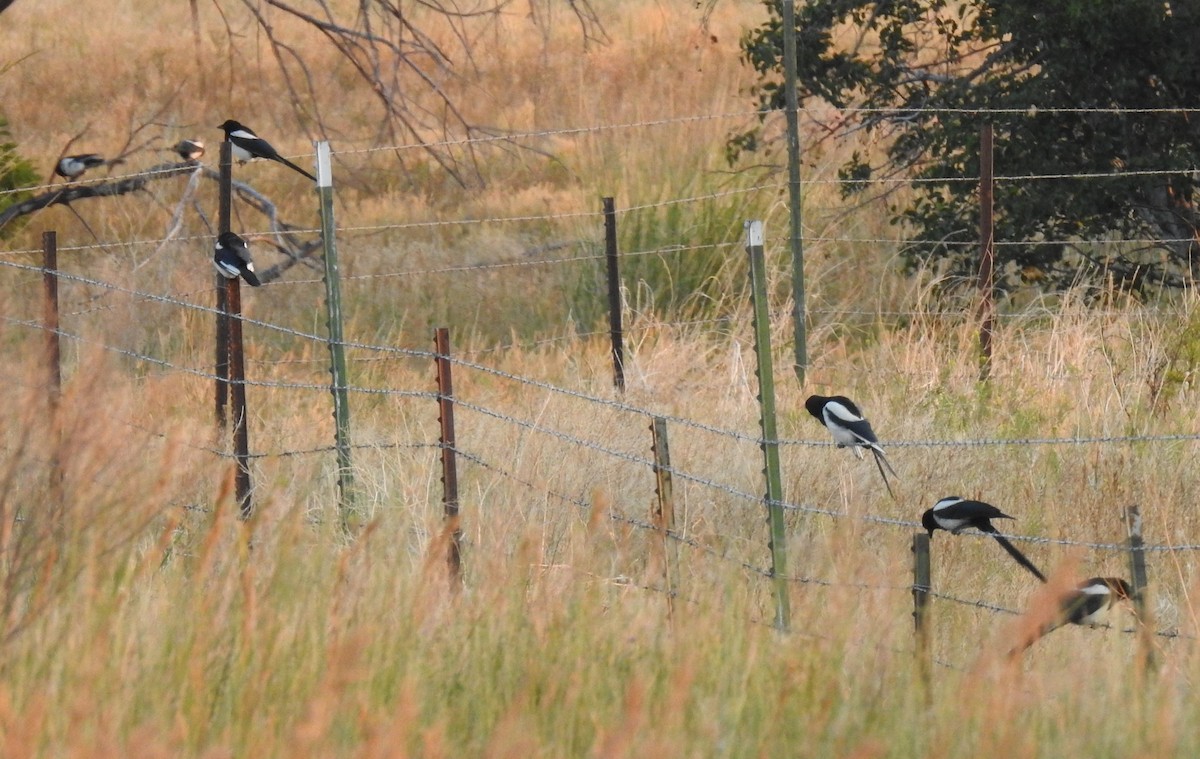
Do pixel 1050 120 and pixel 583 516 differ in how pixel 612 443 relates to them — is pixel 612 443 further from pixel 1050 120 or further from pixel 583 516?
pixel 1050 120

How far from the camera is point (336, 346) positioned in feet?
18.5

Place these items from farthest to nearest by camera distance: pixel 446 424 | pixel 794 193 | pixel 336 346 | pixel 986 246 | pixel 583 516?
pixel 794 193 → pixel 986 246 → pixel 583 516 → pixel 336 346 → pixel 446 424

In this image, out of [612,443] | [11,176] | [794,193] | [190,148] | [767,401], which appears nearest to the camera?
[767,401]

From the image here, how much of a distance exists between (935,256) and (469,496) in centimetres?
449

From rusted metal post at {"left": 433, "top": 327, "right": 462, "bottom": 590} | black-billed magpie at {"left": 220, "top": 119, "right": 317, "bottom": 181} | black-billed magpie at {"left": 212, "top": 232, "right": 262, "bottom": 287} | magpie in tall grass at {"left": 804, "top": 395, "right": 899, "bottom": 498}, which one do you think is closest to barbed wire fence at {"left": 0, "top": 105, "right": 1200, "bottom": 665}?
rusted metal post at {"left": 433, "top": 327, "right": 462, "bottom": 590}

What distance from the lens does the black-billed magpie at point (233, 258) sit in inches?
248

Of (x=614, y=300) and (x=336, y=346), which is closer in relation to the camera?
(x=336, y=346)

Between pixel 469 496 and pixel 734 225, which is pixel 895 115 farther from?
pixel 469 496

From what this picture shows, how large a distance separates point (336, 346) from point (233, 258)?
2.92 ft

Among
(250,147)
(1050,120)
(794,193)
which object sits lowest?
(794,193)

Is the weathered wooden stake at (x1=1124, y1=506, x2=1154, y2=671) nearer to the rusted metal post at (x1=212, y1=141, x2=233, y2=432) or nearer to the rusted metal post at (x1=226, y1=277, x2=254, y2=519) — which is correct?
the rusted metal post at (x1=226, y1=277, x2=254, y2=519)

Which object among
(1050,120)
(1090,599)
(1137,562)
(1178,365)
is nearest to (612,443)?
(1178,365)

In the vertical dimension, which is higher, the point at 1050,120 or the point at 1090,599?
the point at 1050,120

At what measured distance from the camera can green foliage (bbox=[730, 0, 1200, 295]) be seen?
877 centimetres
